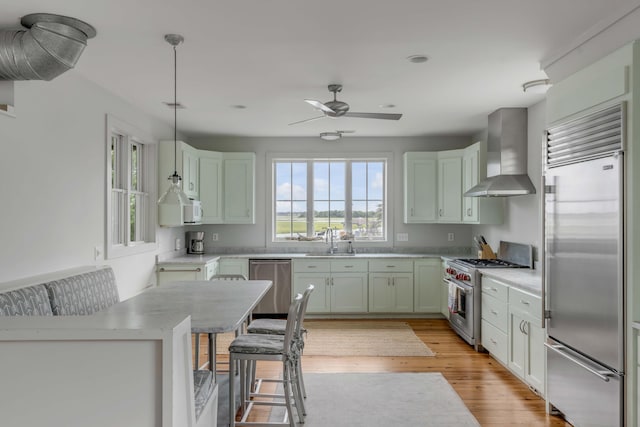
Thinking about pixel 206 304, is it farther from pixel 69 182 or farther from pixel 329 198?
pixel 329 198

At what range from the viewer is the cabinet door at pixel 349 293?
19.7 ft

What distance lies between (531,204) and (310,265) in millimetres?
2791

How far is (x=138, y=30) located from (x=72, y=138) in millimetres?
1287

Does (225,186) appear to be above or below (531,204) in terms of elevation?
above

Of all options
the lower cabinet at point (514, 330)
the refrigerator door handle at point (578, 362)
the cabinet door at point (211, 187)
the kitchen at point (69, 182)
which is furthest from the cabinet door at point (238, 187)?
the refrigerator door handle at point (578, 362)

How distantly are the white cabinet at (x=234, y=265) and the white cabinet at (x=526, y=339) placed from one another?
11.2 ft

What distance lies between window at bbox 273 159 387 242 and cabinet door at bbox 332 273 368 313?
849mm

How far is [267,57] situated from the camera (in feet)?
10.6

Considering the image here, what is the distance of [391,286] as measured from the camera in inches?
237

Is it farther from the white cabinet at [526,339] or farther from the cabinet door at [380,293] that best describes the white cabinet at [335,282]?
the white cabinet at [526,339]

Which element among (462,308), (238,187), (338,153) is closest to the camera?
(462,308)

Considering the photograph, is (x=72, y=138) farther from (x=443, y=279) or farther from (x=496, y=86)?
(x=443, y=279)

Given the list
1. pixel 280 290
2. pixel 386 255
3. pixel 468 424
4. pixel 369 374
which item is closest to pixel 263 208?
pixel 280 290

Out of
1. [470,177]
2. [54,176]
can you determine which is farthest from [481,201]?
[54,176]
